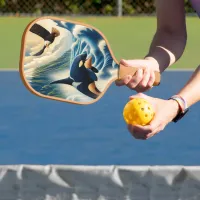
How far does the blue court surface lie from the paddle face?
229 cm

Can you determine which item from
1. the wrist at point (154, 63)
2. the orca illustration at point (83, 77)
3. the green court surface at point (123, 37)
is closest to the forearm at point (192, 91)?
the wrist at point (154, 63)

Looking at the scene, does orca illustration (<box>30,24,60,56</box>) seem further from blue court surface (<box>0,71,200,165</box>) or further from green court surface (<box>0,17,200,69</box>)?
green court surface (<box>0,17,200,69</box>)

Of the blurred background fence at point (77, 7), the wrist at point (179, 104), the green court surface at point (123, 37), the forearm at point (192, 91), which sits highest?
the forearm at point (192, 91)

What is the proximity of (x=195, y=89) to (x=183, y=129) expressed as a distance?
310 cm

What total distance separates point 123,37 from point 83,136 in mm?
3954

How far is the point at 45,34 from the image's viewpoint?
6.52 feet

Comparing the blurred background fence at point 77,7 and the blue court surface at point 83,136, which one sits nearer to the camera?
the blue court surface at point 83,136

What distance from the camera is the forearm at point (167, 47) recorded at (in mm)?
2049

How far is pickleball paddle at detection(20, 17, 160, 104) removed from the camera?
195 centimetres

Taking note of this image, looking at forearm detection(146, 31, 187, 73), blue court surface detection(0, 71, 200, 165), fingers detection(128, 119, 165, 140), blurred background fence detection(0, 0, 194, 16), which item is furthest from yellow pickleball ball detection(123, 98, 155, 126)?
blurred background fence detection(0, 0, 194, 16)

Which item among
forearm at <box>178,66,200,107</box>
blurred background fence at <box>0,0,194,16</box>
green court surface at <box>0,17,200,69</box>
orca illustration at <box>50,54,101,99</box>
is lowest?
blurred background fence at <box>0,0,194,16</box>

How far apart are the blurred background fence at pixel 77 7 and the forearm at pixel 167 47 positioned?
8468mm

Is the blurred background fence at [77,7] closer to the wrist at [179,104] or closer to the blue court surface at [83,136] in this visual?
the blue court surface at [83,136]

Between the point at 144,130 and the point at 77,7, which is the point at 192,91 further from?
the point at 77,7
